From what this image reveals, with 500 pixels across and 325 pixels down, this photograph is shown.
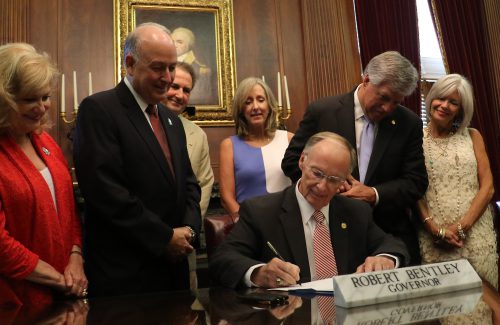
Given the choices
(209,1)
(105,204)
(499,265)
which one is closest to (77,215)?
(105,204)

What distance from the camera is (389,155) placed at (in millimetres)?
3074

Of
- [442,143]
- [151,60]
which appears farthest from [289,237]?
[442,143]

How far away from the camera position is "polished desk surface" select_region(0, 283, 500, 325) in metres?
1.32

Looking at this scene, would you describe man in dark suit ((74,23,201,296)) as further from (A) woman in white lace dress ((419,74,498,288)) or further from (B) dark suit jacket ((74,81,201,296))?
(A) woman in white lace dress ((419,74,498,288))

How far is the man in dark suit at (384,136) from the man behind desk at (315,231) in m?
0.44

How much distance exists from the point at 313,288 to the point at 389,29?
4.79m

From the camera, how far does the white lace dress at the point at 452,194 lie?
11.1ft

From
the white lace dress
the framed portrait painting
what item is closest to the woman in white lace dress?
the white lace dress

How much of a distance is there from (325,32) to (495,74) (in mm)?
2110

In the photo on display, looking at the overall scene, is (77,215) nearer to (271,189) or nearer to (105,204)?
(105,204)

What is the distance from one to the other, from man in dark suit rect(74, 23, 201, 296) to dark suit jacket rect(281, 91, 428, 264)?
0.83m

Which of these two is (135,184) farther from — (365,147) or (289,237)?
(365,147)

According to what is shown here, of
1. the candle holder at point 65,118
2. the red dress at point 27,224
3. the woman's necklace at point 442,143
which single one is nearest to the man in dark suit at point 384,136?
the woman's necklace at point 442,143

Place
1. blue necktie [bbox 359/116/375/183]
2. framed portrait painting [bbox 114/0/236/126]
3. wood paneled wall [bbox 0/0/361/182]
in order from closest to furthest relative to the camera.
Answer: blue necktie [bbox 359/116/375/183] → wood paneled wall [bbox 0/0/361/182] → framed portrait painting [bbox 114/0/236/126]
